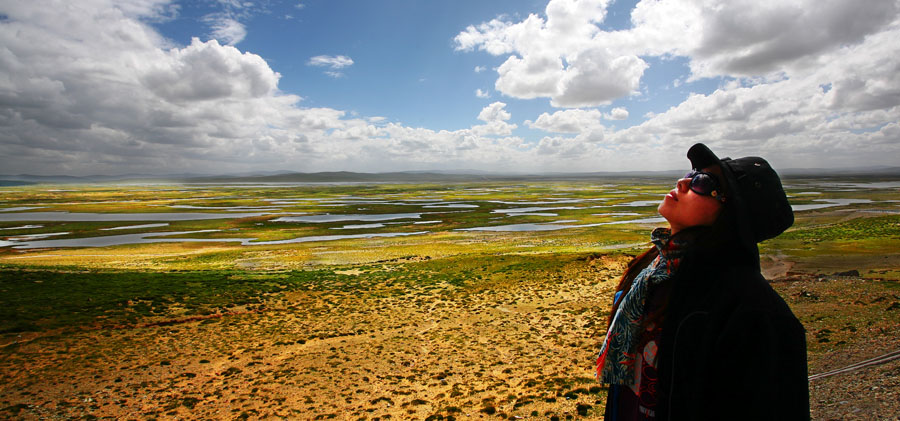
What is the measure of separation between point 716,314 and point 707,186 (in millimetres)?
814

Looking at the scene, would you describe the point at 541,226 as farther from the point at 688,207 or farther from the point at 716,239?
the point at 716,239

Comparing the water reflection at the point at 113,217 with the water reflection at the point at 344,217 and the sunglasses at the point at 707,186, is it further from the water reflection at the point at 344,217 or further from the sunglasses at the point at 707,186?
the sunglasses at the point at 707,186

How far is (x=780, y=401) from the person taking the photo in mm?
2406

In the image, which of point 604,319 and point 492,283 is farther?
point 492,283

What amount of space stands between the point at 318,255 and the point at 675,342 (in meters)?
41.9

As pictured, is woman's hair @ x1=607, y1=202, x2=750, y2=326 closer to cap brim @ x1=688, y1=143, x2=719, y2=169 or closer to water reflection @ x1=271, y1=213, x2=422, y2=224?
cap brim @ x1=688, y1=143, x2=719, y2=169

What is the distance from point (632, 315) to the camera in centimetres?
320

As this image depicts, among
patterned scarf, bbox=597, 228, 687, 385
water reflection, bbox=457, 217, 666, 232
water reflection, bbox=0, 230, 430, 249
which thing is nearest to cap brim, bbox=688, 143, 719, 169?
patterned scarf, bbox=597, 228, 687, 385

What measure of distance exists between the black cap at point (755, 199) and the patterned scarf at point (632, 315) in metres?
0.41

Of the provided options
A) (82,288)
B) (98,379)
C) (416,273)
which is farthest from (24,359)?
(416,273)

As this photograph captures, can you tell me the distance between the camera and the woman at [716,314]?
238 cm

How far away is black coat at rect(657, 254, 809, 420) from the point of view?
2.37 m

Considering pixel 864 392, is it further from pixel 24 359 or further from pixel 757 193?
pixel 24 359

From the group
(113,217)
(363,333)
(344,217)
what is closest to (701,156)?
(363,333)
